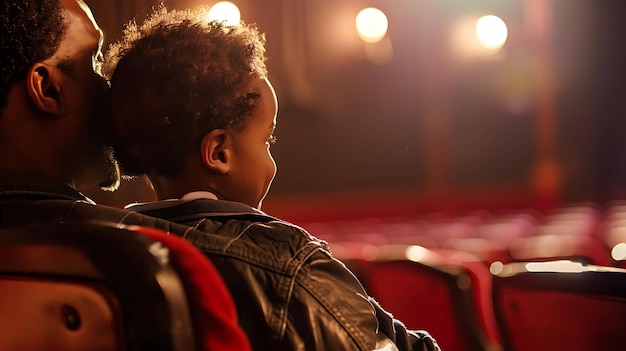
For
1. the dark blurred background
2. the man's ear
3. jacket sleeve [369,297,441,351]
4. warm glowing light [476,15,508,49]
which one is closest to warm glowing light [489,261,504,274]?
jacket sleeve [369,297,441,351]

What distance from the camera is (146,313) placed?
54 centimetres

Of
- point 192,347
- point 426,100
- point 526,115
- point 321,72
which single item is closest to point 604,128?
point 526,115

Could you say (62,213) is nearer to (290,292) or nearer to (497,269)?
(290,292)

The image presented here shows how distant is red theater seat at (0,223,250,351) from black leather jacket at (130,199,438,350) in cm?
23

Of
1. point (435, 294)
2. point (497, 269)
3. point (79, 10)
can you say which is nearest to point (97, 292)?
point (79, 10)

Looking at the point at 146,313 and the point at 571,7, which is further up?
the point at 571,7

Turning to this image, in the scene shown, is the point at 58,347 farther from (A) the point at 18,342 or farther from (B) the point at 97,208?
(B) the point at 97,208

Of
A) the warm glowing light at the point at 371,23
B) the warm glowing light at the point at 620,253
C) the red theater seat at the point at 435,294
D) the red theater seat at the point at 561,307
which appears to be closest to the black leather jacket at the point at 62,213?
the red theater seat at the point at 561,307

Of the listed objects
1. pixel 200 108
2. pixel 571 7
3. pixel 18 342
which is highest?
pixel 571 7

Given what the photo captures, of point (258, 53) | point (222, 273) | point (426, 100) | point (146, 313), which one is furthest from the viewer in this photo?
point (426, 100)

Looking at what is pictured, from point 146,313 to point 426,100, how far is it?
30.2 ft

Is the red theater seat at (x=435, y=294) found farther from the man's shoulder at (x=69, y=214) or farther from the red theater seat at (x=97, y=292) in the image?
the red theater seat at (x=97, y=292)

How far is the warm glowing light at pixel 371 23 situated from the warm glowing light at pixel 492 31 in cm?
101

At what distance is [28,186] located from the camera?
1.01m
